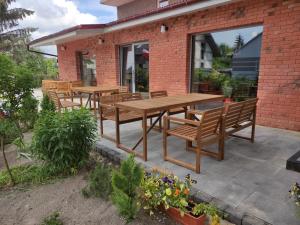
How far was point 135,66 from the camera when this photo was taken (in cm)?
820

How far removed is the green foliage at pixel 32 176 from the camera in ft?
9.47

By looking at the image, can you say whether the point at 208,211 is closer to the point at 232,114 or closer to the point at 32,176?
the point at 232,114

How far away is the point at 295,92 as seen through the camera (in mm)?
4328

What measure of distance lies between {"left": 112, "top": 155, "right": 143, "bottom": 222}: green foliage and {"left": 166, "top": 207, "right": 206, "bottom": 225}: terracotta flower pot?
0.32 m

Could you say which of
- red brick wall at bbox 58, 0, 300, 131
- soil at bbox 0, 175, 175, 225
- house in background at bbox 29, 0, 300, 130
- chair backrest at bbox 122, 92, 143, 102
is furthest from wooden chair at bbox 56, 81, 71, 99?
soil at bbox 0, 175, 175, 225

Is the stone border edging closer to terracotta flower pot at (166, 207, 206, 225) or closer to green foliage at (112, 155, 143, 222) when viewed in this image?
terracotta flower pot at (166, 207, 206, 225)

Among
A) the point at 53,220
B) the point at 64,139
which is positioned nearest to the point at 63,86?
the point at 64,139

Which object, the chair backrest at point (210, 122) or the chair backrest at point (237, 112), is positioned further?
the chair backrest at point (237, 112)

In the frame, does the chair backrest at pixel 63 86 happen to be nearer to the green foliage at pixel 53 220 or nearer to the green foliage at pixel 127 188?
the green foliage at pixel 53 220

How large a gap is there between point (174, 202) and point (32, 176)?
2.02 meters

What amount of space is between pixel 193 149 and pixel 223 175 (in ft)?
2.68

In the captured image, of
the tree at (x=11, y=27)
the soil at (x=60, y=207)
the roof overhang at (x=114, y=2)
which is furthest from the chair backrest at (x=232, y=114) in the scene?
the tree at (x=11, y=27)

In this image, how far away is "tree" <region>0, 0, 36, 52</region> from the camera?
17.6 m

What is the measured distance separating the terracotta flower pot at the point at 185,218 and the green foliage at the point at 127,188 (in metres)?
0.32
